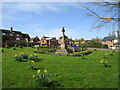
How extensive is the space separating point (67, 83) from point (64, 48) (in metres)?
16.5

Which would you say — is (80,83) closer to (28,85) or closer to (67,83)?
(67,83)

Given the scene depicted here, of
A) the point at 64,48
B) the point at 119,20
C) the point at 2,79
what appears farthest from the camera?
the point at 64,48

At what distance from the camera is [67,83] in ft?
15.4

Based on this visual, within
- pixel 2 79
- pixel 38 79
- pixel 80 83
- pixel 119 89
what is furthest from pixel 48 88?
pixel 119 89

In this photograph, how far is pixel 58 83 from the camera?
4668 mm

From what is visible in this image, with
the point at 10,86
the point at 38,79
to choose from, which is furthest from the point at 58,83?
the point at 10,86

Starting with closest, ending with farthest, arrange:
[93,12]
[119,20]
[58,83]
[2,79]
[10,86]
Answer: [119,20] → [93,12] → [10,86] → [58,83] → [2,79]

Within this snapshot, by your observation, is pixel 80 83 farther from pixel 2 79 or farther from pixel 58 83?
pixel 2 79

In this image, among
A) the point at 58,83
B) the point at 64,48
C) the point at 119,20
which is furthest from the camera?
the point at 64,48

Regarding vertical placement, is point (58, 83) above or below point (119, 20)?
below

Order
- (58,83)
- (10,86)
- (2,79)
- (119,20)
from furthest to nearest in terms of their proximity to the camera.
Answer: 1. (2,79)
2. (58,83)
3. (10,86)
4. (119,20)

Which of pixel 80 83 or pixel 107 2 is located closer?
pixel 107 2

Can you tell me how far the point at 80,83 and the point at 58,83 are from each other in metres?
0.99

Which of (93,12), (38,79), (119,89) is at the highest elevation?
(93,12)
